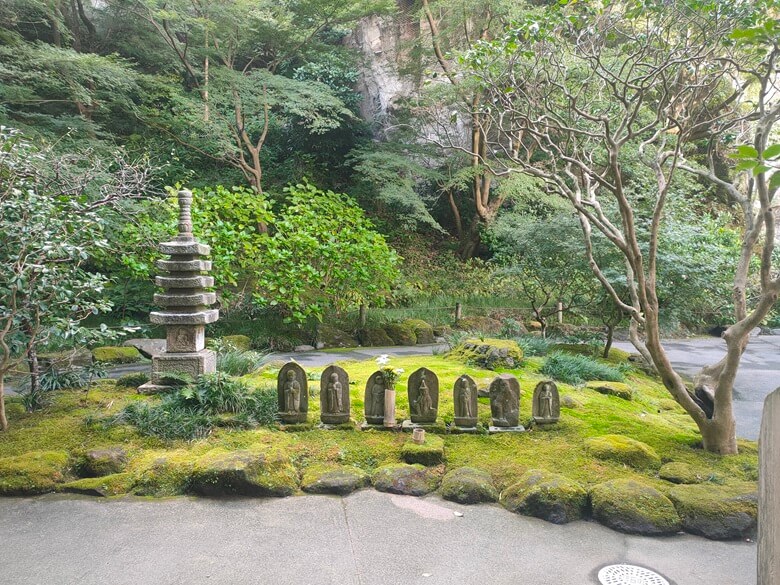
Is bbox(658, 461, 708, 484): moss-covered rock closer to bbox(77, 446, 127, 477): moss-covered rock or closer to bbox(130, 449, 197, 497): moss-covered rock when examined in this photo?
bbox(130, 449, 197, 497): moss-covered rock

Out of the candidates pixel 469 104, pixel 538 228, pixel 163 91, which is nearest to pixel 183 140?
pixel 163 91

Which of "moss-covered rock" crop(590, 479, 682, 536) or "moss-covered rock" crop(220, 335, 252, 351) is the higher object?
"moss-covered rock" crop(220, 335, 252, 351)

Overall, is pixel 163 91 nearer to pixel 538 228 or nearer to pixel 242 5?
pixel 242 5

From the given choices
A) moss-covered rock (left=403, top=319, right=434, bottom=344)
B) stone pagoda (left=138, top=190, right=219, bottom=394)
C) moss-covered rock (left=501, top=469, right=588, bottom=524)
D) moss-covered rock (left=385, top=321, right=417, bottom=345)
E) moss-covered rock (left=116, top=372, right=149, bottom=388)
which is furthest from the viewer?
moss-covered rock (left=403, top=319, right=434, bottom=344)

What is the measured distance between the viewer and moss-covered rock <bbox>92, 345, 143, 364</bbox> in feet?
27.0

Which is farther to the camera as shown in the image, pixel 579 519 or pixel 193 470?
pixel 193 470

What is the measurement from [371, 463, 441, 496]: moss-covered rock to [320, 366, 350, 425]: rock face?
3.15ft

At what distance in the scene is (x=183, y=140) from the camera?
42.8ft

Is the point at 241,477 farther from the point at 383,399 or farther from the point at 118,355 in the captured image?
the point at 118,355

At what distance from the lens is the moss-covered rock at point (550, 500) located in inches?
147

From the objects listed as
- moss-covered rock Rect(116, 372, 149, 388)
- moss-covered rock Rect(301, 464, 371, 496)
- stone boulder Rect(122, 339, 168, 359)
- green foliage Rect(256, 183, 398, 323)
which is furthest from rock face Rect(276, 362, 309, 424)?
green foliage Rect(256, 183, 398, 323)

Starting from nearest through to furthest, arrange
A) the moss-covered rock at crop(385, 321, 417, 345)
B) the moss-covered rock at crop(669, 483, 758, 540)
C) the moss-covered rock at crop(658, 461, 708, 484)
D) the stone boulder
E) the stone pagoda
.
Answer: the moss-covered rock at crop(669, 483, 758, 540) → the moss-covered rock at crop(658, 461, 708, 484) → the stone pagoda → the stone boulder → the moss-covered rock at crop(385, 321, 417, 345)

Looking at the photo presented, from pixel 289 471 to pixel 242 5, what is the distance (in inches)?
412

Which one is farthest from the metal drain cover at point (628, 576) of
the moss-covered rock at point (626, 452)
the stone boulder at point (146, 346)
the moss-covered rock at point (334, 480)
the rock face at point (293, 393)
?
the stone boulder at point (146, 346)
